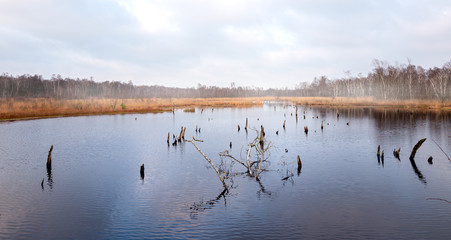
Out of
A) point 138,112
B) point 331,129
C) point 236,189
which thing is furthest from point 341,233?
point 138,112

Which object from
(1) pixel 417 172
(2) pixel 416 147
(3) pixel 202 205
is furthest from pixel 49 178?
(2) pixel 416 147

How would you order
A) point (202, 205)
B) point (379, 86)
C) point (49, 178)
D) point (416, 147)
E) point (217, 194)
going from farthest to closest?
1. point (379, 86)
2. point (416, 147)
3. point (49, 178)
4. point (217, 194)
5. point (202, 205)

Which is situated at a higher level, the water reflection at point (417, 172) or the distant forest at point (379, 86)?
the distant forest at point (379, 86)

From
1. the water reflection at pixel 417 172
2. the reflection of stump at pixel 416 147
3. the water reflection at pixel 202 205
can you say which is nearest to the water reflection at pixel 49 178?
the water reflection at pixel 202 205

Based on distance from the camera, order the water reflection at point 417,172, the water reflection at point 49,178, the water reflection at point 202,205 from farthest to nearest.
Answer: the water reflection at point 417,172 < the water reflection at point 49,178 < the water reflection at point 202,205

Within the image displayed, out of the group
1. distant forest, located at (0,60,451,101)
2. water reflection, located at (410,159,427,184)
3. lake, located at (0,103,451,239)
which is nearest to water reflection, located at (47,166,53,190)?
lake, located at (0,103,451,239)

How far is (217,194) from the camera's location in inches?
653

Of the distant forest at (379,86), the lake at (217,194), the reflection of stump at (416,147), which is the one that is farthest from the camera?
the distant forest at (379,86)

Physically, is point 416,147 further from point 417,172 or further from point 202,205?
point 202,205

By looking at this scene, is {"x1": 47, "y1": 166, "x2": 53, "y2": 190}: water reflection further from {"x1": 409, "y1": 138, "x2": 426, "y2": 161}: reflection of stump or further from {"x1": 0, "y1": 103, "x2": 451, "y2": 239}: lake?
{"x1": 409, "y1": 138, "x2": 426, "y2": 161}: reflection of stump

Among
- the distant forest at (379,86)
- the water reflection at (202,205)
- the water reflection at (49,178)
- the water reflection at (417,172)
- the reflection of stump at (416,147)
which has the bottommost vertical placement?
the water reflection at (202,205)

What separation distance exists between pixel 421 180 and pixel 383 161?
209 inches

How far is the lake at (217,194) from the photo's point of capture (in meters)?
12.4

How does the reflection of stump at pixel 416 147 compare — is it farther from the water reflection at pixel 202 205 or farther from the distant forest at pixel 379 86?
the distant forest at pixel 379 86
